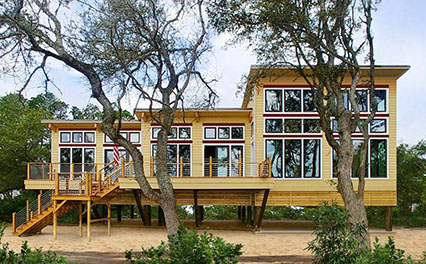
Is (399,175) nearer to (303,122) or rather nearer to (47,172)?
(303,122)

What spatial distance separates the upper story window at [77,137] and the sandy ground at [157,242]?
15.3ft

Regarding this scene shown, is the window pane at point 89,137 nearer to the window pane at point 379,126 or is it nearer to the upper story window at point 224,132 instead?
the upper story window at point 224,132

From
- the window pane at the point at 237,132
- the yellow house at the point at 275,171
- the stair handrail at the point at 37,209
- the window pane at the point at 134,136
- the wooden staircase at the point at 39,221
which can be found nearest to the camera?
the wooden staircase at the point at 39,221

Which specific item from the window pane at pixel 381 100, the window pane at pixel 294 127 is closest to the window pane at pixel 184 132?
the window pane at pixel 294 127

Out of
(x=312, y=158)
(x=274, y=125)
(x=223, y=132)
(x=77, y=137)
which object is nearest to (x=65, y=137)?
(x=77, y=137)

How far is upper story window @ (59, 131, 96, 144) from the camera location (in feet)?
73.3

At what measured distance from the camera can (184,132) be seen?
20.5 meters

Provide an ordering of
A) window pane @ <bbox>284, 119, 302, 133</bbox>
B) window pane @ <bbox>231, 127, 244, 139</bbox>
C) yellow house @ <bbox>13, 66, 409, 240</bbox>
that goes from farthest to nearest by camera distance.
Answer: window pane @ <bbox>231, 127, 244, 139</bbox> < window pane @ <bbox>284, 119, 302, 133</bbox> < yellow house @ <bbox>13, 66, 409, 240</bbox>

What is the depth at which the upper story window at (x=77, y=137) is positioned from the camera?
22.3 m

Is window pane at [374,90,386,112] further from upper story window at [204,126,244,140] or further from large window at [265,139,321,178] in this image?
upper story window at [204,126,244,140]

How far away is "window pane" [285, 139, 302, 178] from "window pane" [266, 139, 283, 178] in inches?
10.5

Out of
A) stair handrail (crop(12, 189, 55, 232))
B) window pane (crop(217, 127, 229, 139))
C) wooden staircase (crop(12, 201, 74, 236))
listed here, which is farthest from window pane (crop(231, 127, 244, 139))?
stair handrail (crop(12, 189, 55, 232))

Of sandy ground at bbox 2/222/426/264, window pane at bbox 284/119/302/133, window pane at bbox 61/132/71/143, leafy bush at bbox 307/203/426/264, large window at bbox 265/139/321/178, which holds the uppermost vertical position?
window pane at bbox 284/119/302/133

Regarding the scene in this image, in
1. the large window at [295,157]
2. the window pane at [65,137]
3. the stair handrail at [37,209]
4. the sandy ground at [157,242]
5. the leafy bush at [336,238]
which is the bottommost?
the sandy ground at [157,242]
